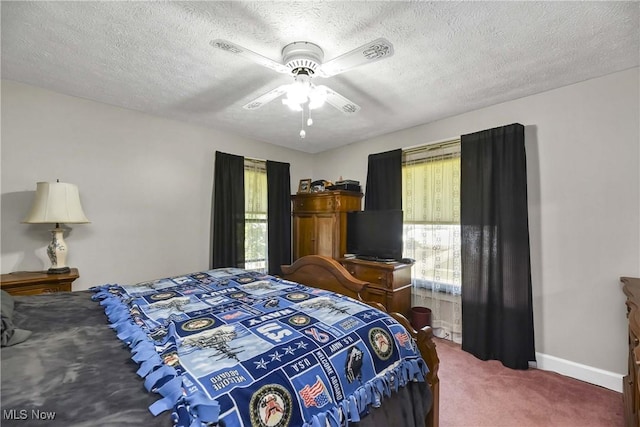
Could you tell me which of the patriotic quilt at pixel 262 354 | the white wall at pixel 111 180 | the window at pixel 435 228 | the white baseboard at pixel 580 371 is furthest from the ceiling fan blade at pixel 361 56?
the white baseboard at pixel 580 371

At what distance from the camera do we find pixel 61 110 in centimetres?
249

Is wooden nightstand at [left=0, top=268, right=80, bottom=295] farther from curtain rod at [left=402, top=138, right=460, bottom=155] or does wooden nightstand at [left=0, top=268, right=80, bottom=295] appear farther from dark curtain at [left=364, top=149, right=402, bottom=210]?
curtain rod at [left=402, top=138, right=460, bottom=155]

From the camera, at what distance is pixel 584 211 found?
226 centimetres

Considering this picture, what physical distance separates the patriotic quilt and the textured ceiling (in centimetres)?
160

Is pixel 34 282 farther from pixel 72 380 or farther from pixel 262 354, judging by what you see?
pixel 262 354

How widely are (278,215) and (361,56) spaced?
2.78 meters

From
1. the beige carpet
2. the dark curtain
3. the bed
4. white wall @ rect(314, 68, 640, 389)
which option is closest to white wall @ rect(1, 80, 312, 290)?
the bed

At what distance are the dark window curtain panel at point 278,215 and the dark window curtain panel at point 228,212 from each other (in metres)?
0.44

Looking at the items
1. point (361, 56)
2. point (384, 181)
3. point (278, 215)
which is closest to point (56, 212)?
point (278, 215)

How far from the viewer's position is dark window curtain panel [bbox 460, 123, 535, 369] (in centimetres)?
245

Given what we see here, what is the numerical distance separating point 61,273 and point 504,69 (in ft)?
12.6

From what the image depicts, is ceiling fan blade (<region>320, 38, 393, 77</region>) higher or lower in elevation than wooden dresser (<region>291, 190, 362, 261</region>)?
higher

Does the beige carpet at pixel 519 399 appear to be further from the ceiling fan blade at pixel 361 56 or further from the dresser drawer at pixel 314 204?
the ceiling fan blade at pixel 361 56

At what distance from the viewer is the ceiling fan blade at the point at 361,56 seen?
1345 millimetres
